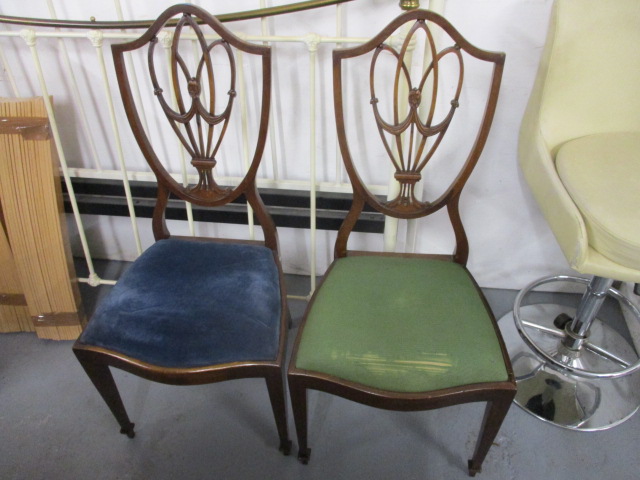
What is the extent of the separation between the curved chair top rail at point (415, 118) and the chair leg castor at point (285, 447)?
0.53 metres

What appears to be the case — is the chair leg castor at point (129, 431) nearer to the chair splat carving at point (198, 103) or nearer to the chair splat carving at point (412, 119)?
the chair splat carving at point (198, 103)

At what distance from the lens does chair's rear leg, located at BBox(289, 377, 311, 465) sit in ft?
3.18

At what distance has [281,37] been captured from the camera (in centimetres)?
117

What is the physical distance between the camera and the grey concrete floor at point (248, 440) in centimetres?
119

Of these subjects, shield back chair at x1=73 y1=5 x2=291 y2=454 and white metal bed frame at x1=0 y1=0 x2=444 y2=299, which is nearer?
shield back chair at x1=73 y1=5 x2=291 y2=454

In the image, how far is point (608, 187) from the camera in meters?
0.94

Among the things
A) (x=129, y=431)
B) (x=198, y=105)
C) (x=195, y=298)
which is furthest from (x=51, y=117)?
(x=129, y=431)

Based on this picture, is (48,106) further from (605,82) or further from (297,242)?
(605,82)

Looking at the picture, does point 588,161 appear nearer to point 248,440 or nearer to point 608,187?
point 608,187

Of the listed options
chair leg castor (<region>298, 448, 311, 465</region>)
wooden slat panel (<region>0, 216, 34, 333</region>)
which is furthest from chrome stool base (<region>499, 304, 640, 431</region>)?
wooden slat panel (<region>0, 216, 34, 333</region>)

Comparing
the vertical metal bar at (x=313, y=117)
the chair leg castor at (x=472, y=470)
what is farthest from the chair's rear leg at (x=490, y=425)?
the vertical metal bar at (x=313, y=117)

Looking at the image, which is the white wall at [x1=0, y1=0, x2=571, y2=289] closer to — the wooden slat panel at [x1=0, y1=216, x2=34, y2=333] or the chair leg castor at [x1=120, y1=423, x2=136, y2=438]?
the wooden slat panel at [x1=0, y1=216, x2=34, y2=333]

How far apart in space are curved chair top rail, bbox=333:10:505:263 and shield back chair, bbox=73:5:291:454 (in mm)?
210

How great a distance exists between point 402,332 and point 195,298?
0.49m
